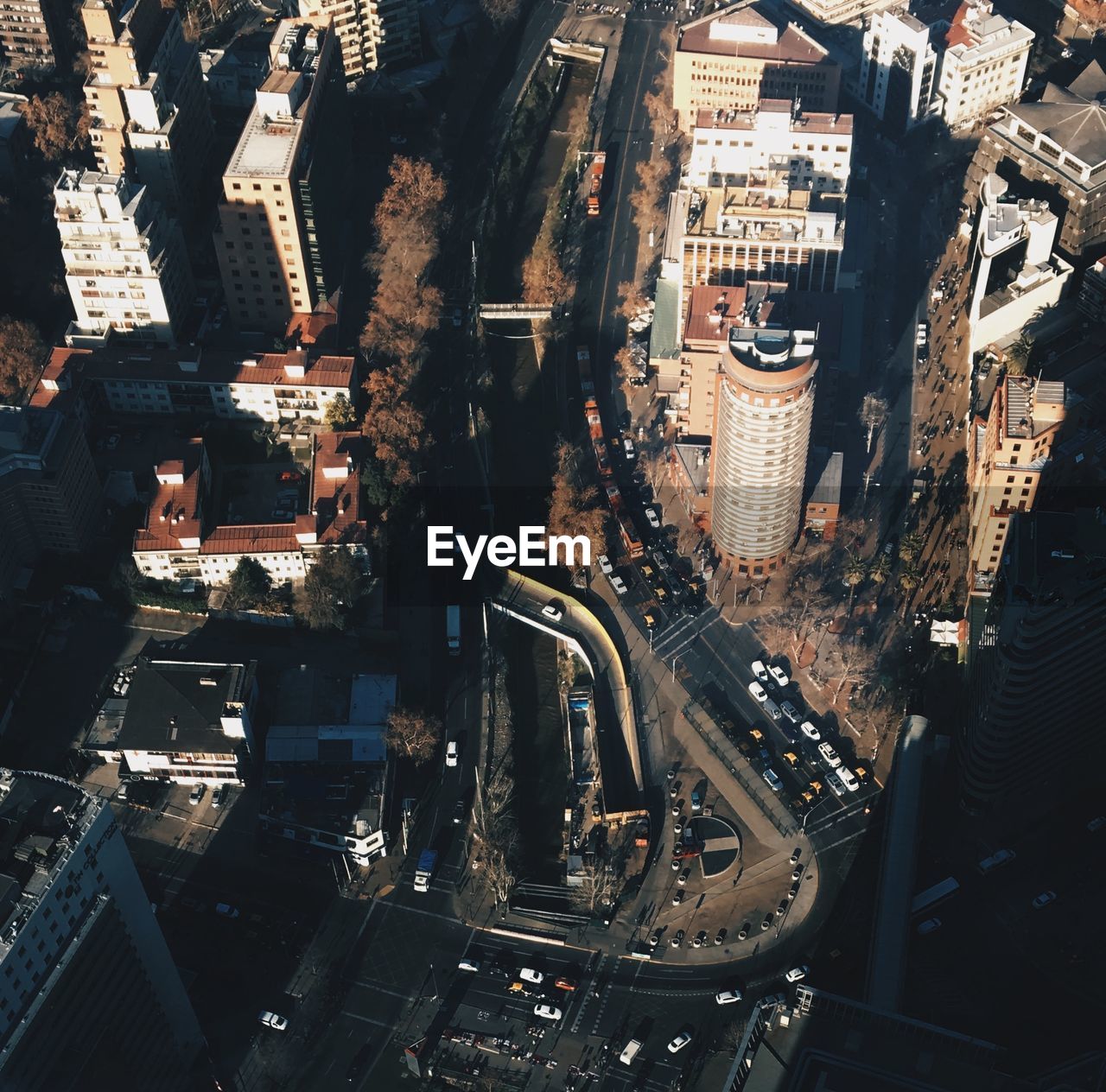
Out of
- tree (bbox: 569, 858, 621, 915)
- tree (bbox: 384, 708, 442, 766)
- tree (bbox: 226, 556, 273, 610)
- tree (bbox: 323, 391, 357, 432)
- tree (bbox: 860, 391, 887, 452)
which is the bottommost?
tree (bbox: 569, 858, 621, 915)

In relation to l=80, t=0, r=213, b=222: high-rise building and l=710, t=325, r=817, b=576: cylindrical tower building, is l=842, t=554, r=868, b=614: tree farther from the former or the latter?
l=80, t=0, r=213, b=222: high-rise building

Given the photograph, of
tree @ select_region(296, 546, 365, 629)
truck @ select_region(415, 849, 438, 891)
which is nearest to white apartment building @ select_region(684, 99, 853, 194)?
tree @ select_region(296, 546, 365, 629)

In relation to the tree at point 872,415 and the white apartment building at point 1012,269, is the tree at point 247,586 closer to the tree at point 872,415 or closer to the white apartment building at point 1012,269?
the tree at point 872,415

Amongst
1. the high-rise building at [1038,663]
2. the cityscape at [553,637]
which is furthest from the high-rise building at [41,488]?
the high-rise building at [1038,663]

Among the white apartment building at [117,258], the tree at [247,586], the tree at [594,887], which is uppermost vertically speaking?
the white apartment building at [117,258]

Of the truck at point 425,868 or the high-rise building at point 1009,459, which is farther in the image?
the high-rise building at point 1009,459

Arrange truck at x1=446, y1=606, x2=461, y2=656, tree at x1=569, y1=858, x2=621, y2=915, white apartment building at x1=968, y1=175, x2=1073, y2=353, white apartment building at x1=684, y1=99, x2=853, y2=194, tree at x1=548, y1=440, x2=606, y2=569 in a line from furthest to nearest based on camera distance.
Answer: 1. white apartment building at x1=684, y1=99, x2=853, y2=194
2. white apartment building at x1=968, y1=175, x2=1073, y2=353
3. tree at x1=548, y1=440, x2=606, y2=569
4. truck at x1=446, y1=606, x2=461, y2=656
5. tree at x1=569, y1=858, x2=621, y2=915
